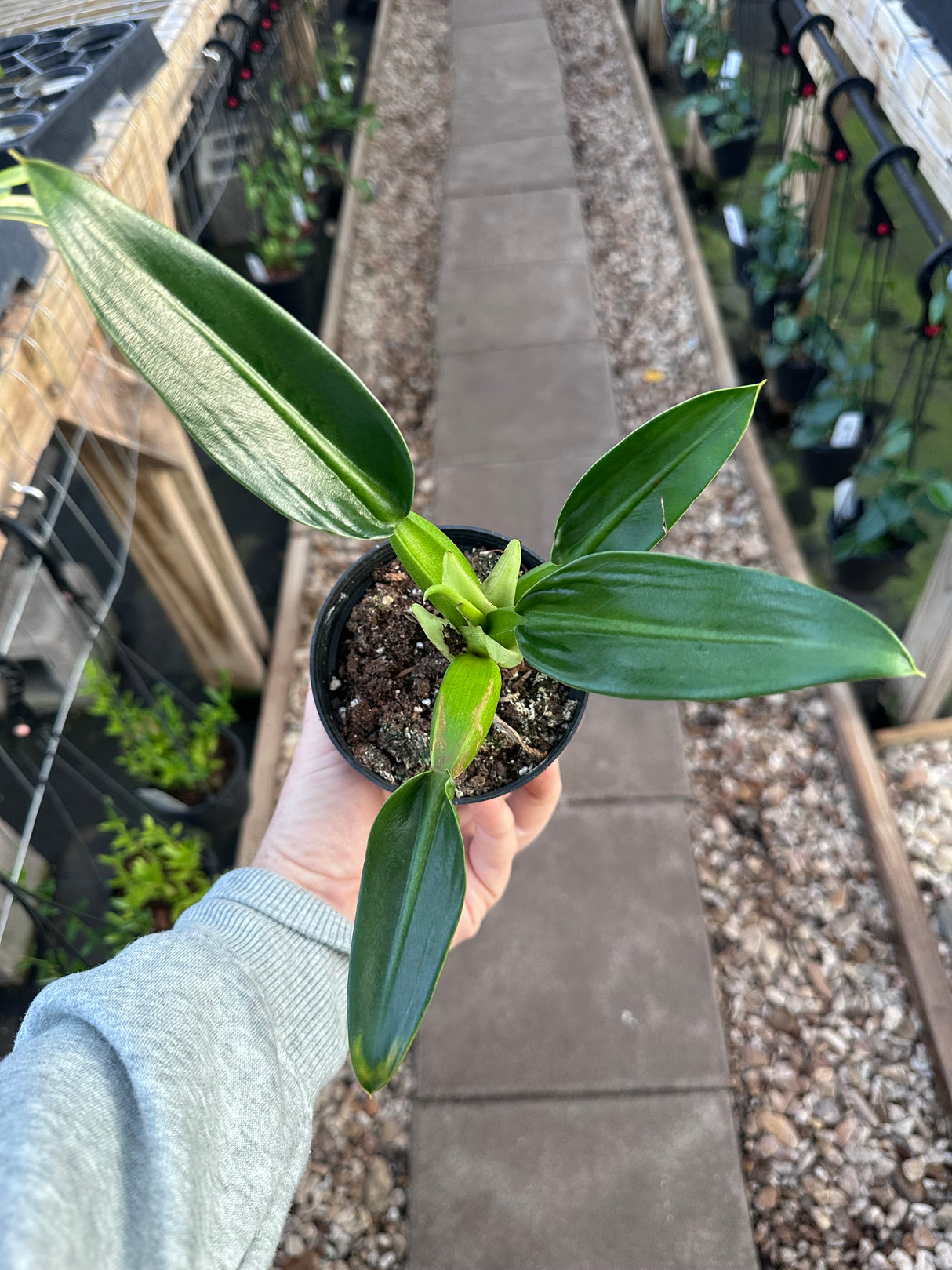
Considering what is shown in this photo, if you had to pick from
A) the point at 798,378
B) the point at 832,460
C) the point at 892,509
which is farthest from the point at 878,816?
the point at 798,378

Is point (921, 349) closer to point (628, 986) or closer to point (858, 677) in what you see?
point (628, 986)

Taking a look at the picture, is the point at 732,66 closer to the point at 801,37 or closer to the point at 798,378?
the point at 801,37


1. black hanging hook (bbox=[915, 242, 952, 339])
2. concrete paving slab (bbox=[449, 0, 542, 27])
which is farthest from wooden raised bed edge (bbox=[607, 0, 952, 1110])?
concrete paving slab (bbox=[449, 0, 542, 27])

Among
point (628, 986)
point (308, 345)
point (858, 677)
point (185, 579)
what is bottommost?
point (628, 986)

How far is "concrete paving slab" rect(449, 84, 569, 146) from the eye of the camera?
3.27 metres

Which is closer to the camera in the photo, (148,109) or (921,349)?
(148,109)

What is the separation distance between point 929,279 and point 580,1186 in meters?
1.49

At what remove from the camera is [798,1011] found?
1428mm

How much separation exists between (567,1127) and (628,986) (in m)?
0.25

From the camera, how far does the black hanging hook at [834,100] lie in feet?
4.40

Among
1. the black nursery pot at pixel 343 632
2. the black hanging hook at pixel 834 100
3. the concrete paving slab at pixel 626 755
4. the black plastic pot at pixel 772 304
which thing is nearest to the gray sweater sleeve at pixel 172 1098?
the black nursery pot at pixel 343 632

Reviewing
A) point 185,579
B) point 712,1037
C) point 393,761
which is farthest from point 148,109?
point 712,1037

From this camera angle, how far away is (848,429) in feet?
5.80

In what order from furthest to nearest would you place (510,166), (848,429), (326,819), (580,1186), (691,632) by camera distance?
(510,166) → (848,429) → (580,1186) → (326,819) → (691,632)
